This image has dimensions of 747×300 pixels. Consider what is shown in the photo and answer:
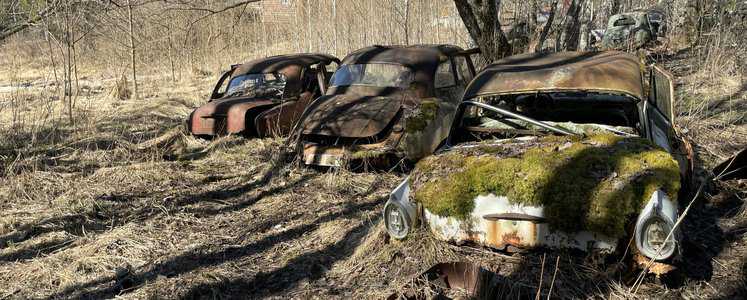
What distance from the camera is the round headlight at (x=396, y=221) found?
3785 mm

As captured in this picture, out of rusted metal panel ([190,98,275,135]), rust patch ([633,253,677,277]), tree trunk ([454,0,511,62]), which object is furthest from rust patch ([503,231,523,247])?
tree trunk ([454,0,511,62])

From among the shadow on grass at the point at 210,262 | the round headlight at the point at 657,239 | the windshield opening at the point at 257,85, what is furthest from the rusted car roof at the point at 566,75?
the windshield opening at the point at 257,85

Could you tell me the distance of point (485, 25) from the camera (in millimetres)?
8305

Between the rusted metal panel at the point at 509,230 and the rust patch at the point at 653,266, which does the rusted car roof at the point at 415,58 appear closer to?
the rusted metal panel at the point at 509,230

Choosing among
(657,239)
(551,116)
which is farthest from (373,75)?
(657,239)

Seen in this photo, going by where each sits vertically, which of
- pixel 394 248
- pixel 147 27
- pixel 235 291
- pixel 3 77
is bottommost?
pixel 235 291

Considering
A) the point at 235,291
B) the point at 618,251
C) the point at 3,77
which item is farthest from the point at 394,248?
the point at 3,77

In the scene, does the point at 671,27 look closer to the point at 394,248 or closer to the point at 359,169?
the point at 359,169

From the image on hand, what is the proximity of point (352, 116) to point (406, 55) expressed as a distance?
51.3 inches

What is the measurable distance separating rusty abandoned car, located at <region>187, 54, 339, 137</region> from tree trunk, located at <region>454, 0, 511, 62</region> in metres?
2.25

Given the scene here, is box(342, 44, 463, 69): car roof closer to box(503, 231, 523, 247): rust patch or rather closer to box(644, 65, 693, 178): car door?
box(644, 65, 693, 178): car door

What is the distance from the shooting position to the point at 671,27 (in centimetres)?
1516

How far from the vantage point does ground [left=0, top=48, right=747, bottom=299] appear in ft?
11.8

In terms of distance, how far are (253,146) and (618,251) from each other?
567cm
